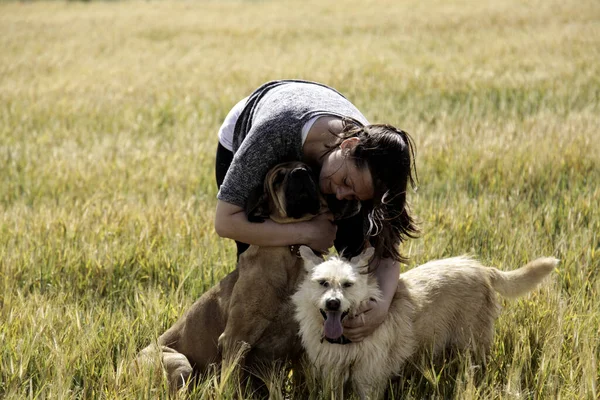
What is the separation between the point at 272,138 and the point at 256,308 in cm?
88

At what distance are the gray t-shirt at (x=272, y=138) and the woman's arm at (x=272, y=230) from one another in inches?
3.1

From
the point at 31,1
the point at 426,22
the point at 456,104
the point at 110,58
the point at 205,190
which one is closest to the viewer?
the point at 205,190

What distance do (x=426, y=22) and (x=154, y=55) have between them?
27.4 feet

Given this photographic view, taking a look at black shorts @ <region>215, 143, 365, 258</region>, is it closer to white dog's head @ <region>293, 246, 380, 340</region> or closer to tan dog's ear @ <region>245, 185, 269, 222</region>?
white dog's head @ <region>293, 246, 380, 340</region>

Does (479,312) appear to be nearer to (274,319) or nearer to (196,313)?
(274,319)

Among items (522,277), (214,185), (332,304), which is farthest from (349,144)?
(214,185)

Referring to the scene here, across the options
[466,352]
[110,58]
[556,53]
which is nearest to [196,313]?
[466,352]

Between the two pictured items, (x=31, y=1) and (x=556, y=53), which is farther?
(x=31, y=1)

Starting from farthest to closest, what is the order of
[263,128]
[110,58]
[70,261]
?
[110,58], [70,261], [263,128]

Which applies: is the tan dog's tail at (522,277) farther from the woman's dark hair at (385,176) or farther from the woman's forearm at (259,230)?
the woman's forearm at (259,230)

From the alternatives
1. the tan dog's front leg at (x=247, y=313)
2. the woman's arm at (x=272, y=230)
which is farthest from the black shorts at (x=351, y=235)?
the tan dog's front leg at (x=247, y=313)

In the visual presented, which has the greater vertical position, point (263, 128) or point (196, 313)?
point (263, 128)

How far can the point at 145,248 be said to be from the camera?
502cm

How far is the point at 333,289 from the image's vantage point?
3.16 m
